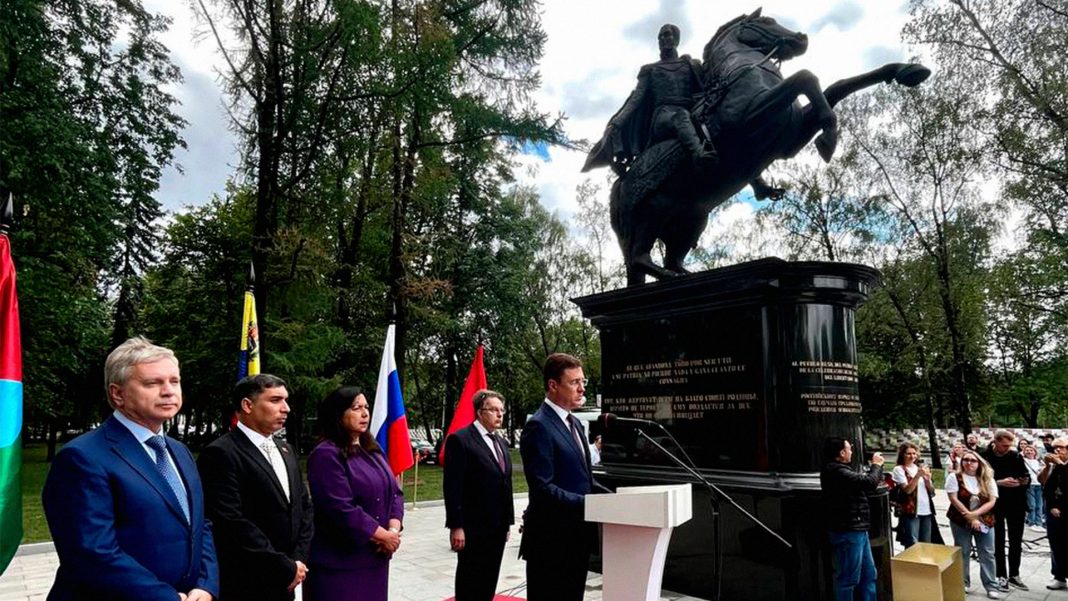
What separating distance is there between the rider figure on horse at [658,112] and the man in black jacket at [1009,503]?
16.2 feet

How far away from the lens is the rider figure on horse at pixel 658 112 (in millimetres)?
7081

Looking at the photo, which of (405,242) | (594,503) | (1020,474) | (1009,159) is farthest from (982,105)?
(594,503)

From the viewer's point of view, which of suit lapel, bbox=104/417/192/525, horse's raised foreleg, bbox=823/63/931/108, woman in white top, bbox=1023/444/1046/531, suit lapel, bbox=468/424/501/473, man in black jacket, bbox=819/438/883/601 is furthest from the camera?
woman in white top, bbox=1023/444/1046/531

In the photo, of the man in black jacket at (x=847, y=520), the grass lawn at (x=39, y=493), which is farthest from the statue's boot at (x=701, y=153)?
the grass lawn at (x=39, y=493)

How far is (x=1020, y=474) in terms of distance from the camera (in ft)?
23.5

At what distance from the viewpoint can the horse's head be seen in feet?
22.1

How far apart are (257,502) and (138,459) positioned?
3.01ft

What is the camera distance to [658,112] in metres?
7.32

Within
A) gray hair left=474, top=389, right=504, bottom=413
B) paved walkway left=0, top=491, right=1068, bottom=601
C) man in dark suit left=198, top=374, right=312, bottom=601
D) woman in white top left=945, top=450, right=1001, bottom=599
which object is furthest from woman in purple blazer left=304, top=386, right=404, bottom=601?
woman in white top left=945, top=450, right=1001, bottom=599

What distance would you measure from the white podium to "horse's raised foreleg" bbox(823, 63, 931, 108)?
439 centimetres

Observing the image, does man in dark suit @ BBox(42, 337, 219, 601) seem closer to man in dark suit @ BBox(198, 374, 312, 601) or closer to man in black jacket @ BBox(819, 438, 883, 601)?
man in dark suit @ BBox(198, 374, 312, 601)

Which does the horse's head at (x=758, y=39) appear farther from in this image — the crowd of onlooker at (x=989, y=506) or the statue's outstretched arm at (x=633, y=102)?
the crowd of onlooker at (x=989, y=506)

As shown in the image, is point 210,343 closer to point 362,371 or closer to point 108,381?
point 362,371

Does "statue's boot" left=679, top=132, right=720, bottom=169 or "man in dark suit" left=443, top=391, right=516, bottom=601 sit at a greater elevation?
"statue's boot" left=679, top=132, right=720, bottom=169
